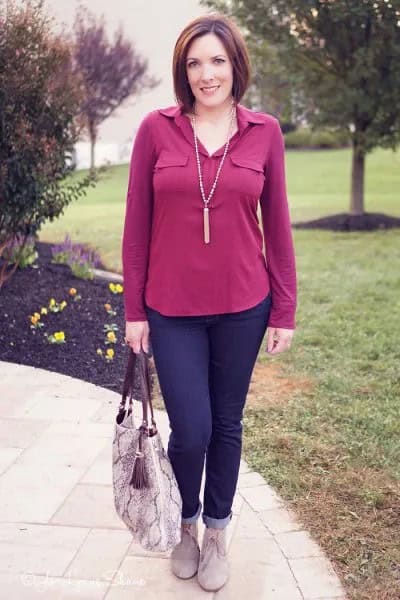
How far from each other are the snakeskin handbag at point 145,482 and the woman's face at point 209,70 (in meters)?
0.93

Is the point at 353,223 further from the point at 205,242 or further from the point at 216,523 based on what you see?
the point at 205,242

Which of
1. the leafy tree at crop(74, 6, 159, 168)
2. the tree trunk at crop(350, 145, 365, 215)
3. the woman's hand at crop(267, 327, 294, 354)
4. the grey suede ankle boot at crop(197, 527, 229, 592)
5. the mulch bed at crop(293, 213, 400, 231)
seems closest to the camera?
the woman's hand at crop(267, 327, 294, 354)

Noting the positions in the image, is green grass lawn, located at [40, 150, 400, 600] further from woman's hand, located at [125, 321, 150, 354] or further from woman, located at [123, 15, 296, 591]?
woman's hand, located at [125, 321, 150, 354]

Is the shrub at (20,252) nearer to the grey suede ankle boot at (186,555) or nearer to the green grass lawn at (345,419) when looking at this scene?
the green grass lawn at (345,419)

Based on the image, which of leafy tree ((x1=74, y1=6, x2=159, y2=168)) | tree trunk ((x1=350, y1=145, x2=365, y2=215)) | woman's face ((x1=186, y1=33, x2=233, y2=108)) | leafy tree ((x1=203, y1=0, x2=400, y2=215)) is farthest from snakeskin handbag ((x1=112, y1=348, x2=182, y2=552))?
leafy tree ((x1=74, y1=6, x2=159, y2=168))

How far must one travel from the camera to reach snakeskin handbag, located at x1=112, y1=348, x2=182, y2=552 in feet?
8.22

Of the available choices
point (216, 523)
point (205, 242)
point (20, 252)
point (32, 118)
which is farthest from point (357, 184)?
point (205, 242)

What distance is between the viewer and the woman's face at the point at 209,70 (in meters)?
2.40

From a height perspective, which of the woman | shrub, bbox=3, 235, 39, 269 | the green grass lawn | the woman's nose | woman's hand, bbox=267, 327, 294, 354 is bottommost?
the green grass lawn

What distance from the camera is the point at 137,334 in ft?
8.40

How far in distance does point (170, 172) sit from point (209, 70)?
366mm

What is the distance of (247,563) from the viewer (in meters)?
2.94

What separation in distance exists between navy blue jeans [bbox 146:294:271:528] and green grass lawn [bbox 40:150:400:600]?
2.45 feet

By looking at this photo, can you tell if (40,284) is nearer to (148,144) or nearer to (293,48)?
(148,144)
